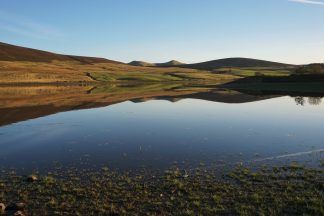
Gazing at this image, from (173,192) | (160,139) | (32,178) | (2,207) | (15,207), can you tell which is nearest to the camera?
(2,207)

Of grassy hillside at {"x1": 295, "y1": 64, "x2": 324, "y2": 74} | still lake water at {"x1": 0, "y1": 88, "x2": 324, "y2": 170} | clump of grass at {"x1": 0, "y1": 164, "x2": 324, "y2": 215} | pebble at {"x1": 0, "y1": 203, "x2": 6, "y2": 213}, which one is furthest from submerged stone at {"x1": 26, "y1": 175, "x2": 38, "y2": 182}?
grassy hillside at {"x1": 295, "y1": 64, "x2": 324, "y2": 74}

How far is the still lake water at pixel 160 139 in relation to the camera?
25.5 meters

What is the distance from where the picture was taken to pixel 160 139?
3300 cm

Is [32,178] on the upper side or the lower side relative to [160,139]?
lower

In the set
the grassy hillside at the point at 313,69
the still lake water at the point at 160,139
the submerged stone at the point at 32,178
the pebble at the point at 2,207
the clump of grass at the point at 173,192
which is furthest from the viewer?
the grassy hillside at the point at 313,69

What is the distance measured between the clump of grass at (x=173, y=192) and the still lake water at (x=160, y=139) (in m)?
2.80

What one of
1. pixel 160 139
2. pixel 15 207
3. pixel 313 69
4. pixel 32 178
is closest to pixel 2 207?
pixel 15 207

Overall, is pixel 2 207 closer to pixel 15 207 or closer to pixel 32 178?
pixel 15 207

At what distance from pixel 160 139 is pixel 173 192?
14855 mm

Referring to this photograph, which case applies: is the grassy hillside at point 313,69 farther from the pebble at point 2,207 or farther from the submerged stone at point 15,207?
the pebble at point 2,207

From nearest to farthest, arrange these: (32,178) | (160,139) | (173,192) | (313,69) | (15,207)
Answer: (15,207) → (173,192) → (32,178) → (160,139) → (313,69)

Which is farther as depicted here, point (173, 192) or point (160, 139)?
point (160, 139)

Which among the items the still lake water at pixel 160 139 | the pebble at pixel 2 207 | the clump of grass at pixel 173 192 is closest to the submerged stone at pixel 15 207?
the pebble at pixel 2 207

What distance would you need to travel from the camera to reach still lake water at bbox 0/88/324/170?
2548cm
